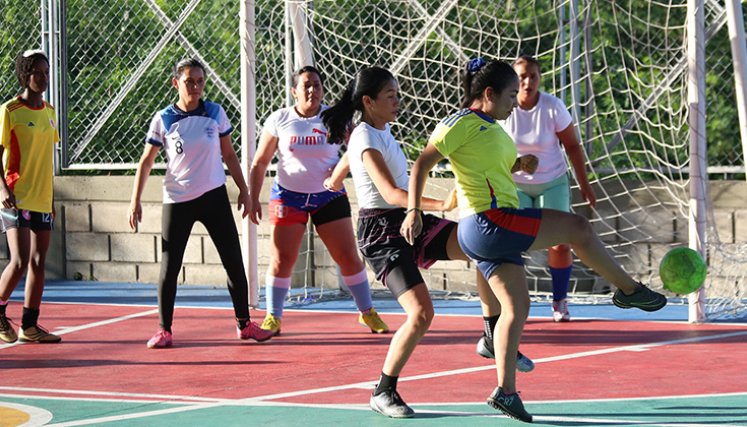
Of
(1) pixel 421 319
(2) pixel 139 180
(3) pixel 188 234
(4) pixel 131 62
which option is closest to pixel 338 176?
(1) pixel 421 319

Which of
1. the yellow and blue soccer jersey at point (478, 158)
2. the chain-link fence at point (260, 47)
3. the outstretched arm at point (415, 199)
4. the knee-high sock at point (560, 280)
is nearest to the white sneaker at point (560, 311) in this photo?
the knee-high sock at point (560, 280)

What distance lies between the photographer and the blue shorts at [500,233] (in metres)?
6.66

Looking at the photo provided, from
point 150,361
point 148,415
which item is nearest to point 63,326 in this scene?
point 150,361

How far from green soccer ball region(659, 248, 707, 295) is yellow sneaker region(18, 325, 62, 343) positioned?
14.7 feet

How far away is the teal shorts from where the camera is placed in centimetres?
987

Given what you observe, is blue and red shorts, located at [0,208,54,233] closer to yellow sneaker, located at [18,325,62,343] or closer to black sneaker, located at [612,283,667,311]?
yellow sneaker, located at [18,325,62,343]

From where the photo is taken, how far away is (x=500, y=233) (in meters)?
6.65

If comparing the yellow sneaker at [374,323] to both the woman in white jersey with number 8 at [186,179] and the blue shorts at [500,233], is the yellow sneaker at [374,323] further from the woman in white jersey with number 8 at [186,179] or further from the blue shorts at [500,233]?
the blue shorts at [500,233]

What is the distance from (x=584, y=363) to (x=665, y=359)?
54 centimetres

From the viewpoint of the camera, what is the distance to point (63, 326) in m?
10.8

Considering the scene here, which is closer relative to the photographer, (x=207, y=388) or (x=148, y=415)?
(x=148, y=415)

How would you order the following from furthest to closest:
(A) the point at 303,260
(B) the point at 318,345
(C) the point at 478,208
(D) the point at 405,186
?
(A) the point at 303,260, (B) the point at 318,345, (D) the point at 405,186, (C) the point at 478,208

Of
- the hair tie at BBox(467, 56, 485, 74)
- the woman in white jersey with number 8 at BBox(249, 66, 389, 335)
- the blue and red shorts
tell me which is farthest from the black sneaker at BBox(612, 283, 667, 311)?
the blue and red shorts

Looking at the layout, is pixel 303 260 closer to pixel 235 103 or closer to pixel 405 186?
pixel 235 103
